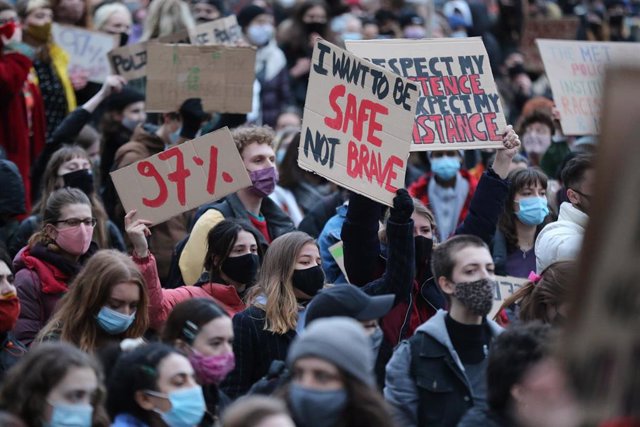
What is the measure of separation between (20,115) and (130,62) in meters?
1.03

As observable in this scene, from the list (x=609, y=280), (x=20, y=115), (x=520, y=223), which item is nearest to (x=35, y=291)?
(x=520, y=223)

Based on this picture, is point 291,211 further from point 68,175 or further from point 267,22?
point 267,22

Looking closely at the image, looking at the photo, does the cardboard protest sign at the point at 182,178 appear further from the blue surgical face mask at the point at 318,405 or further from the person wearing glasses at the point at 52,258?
the blue surgical face mask at the point at 318,405

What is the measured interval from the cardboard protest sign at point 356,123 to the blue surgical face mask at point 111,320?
1.35 metres

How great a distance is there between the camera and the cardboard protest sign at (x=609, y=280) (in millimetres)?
3666

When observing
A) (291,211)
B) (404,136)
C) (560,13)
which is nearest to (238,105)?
(291,211)

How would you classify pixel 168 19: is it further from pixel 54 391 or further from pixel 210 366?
pixel 54 391

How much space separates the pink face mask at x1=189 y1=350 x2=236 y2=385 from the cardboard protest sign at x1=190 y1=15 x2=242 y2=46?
19.6 feet

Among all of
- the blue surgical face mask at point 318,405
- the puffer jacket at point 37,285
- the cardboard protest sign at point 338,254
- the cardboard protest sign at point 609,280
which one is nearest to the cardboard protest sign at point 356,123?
the cardboard protest sign at point 338,254

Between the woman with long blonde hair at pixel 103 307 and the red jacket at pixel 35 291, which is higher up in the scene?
the woman with long blonde hair at pixel 103 307

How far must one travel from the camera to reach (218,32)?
12.2 meters

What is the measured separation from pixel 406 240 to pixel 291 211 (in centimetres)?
369

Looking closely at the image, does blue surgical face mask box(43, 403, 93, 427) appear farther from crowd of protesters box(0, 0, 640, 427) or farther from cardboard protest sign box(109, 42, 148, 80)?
cardboard protest sign box(109, 42, 148, 80)

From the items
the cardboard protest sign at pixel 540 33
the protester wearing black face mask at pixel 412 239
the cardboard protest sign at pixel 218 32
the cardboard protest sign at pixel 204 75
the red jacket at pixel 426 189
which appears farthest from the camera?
the cardboard protest sign at pixel 540 33
